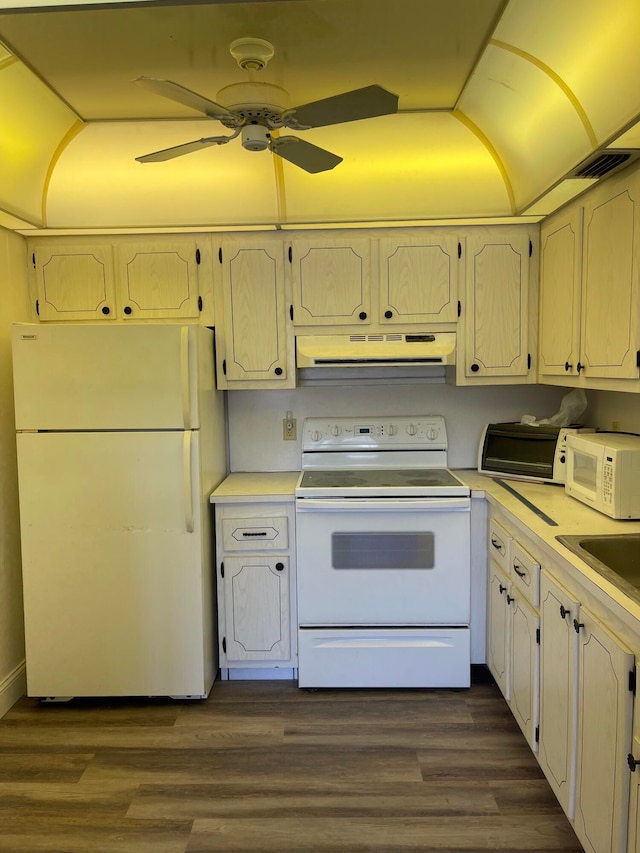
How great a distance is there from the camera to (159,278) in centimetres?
292

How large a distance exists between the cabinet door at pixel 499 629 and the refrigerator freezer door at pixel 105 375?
61.4 inches

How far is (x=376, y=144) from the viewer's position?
273 cm

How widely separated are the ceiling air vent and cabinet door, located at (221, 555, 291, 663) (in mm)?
2078

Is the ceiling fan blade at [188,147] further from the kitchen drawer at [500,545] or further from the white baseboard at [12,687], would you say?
the white baseboard at [12,687]

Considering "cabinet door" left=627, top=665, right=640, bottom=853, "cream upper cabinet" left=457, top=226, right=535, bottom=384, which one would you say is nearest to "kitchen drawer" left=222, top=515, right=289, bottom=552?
"cream upper cabinet" left=457, top=226, right=535, bottom=384

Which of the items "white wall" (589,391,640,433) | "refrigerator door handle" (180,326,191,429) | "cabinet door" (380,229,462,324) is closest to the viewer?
"refrigerator door handle" (180,326,191,429)

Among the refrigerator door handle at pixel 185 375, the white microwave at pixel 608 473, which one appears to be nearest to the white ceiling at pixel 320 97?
the refrigerator door handle at pixel 185 375

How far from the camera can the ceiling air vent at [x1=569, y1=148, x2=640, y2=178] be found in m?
1.95

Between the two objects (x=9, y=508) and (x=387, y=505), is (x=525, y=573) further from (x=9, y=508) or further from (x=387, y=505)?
(x=9, y=508)

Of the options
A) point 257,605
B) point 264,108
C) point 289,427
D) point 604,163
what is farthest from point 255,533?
point 604,163

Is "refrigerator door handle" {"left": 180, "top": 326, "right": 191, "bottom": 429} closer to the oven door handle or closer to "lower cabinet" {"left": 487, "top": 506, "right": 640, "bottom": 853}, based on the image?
the oven door handle

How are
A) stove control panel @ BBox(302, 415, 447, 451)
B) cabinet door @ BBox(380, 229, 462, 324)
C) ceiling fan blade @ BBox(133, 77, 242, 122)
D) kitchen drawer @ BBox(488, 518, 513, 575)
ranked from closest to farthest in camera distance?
1. ceiling fan blade @ BBox(133, 77, 242, 122)
2. kitchen drawer @ BBox(488, 518, 513, 575)
3. cabinet door @ BBox(380, 229, 462, 324)
4. stove control panel @ BBox(302, 415, 447, 451)

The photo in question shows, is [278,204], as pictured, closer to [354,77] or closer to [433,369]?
[354,77]

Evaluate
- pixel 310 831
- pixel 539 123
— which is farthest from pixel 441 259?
pixel 310 831
